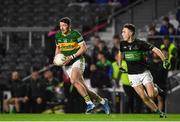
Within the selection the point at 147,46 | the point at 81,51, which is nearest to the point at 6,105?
the point at 81,51

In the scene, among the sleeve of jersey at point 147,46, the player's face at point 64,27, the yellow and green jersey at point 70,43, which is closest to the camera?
the sleeve of jersey at point 147,46

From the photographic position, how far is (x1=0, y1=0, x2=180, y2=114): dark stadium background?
2091 centimetres

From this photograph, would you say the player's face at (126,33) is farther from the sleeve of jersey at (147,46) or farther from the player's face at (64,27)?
the player's face at (64,27)

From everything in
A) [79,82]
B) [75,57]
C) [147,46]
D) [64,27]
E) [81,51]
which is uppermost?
[64,27]

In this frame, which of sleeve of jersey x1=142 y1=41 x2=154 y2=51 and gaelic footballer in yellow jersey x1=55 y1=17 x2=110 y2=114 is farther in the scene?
gaelic footballer in yellow jersey x1=55 y1=17 x2=110 y2=114

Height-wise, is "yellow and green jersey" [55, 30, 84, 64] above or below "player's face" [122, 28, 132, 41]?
below

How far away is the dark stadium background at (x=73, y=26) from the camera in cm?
2091

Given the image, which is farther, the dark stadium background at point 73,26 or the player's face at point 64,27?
the dark stadium background at point 73,26

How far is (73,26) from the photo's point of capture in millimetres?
26969

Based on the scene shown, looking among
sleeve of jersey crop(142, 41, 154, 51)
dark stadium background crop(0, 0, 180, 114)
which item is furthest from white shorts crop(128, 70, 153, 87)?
dark stadium background crop(0, 0, 180, 114)

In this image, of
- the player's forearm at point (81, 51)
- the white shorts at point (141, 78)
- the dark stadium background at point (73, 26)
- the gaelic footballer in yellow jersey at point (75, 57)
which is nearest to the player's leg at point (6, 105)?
the dark stadium background at point (73, 26)

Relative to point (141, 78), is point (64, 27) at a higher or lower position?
higher

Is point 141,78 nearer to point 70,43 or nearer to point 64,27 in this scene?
point 70,43

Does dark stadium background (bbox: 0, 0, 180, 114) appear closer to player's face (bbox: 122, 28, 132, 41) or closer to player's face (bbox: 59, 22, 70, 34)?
player's face (bbox: 122, 28, 132, 41)
